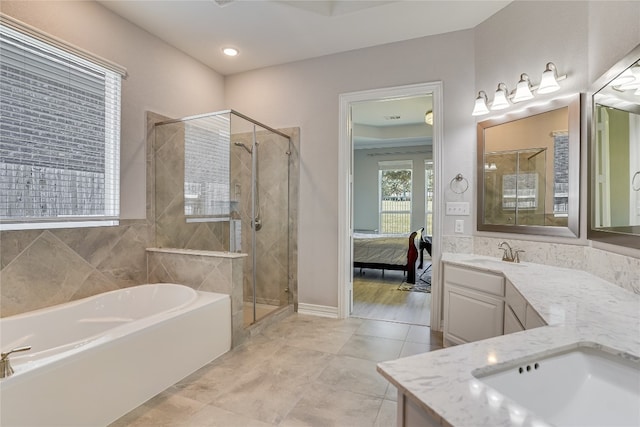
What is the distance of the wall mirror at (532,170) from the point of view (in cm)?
215

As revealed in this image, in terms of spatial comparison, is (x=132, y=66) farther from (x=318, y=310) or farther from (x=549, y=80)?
(x=549, y=80)

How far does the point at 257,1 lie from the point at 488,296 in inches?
111

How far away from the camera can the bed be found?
15.4 feet

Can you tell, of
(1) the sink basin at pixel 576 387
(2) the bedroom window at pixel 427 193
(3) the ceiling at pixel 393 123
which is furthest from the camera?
(2) the bedroom window at pixel 427 193

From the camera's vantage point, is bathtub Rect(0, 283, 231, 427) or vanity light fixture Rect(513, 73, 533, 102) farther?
vanity light fixture Rect(513, 73, 533, 102)

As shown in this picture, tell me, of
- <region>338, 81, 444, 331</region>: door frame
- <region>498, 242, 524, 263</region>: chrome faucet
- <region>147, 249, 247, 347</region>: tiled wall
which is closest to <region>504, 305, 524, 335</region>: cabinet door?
<region>498, 242, 524, 263</region>: chrome faucet

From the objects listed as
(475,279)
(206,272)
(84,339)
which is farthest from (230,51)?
(475,279)

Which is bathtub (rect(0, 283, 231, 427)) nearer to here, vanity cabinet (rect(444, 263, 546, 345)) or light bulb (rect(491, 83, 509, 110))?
vanity cabinet (rect(444, 263, 546, 345))

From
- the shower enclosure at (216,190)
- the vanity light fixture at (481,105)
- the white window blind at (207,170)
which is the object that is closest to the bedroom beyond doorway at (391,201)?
→ the vanity light fixture at (481,105)

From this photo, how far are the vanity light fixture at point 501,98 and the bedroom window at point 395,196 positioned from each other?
4712 millimetres

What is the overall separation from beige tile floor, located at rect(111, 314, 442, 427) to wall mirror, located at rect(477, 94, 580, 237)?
4.12 ft

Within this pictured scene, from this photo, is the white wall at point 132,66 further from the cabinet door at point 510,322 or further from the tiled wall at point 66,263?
the cabinet door at point 510,322

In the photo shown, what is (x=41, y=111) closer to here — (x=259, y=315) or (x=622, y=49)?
Answer: (x=259, y=315)

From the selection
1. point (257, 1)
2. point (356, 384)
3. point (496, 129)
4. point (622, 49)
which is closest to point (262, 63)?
point (257, 1)
